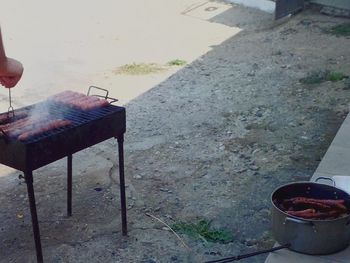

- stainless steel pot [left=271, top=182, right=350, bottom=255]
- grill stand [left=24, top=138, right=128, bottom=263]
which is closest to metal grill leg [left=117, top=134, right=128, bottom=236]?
grill stand [left=24, top=138, right=128, bottom=263]

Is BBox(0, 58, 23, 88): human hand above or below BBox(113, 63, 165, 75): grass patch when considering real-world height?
above

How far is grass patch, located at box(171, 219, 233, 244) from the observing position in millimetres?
4242

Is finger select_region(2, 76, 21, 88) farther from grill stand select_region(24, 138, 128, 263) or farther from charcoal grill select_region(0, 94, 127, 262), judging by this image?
grill stand select_region(24, 138, 128, 263)

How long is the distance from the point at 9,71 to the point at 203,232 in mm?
1878

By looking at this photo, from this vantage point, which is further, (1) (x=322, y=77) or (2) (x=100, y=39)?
(2) (x=100, y=39)

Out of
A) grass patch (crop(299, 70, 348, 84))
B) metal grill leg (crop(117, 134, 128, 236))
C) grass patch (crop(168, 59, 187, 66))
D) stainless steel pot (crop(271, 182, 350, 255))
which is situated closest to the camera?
stainless steel pot (crop(271, 182, 350, 255))

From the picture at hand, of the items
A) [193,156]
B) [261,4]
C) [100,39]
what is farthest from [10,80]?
[261,4]

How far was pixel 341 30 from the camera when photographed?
9.84 meters

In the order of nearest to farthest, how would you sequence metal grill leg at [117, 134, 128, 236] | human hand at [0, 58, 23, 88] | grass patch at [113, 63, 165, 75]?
human hand at [0, 58, 23, 88], metal grill leg at [117, 134, 128, 236], grass patch at [113, 63, 165, 75]

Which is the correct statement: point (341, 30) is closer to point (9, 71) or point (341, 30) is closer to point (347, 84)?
point (347, 84)

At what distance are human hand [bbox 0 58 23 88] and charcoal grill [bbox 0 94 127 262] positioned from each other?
0.32 meters

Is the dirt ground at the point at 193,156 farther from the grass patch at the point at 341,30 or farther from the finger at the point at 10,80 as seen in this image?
the finger at the point at 10,80

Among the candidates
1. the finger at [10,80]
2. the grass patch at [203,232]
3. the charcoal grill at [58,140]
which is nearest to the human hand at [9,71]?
the finger at [10,80]

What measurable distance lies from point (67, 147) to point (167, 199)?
56.8 inches
